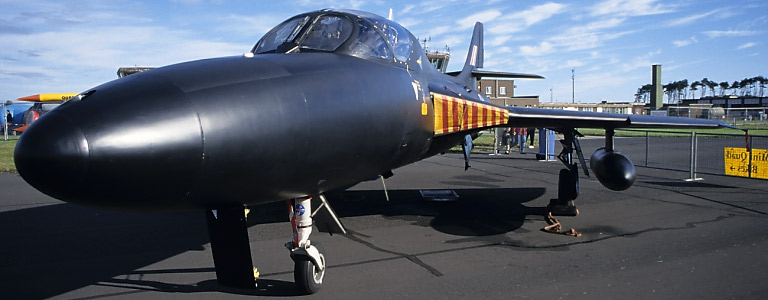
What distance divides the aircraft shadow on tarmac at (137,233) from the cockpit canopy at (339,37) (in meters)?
2.45

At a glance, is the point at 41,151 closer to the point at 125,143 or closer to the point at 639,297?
the point at 125,143

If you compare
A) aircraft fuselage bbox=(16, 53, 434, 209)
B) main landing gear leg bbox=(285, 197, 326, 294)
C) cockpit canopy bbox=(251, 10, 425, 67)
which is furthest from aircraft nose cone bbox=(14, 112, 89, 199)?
main landing gear leg bbox=(285, 197, 326, 294)

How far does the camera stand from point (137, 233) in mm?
7922

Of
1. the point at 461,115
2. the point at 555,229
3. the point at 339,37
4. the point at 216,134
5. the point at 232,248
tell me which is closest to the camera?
the point at 216,134

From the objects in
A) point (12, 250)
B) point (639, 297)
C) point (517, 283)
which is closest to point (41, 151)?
point (517, 283)

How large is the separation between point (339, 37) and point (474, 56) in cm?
975

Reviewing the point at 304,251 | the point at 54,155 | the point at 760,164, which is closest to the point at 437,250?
the point at 304,251

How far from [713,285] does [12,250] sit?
8.60 m

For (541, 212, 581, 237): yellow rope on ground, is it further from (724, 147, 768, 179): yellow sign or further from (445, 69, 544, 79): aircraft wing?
(724, 147, 768, 179): yellow sign

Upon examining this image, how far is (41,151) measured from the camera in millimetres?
2389

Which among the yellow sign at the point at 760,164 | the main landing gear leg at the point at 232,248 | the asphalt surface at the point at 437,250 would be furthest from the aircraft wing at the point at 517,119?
the yellow sign at the point at 760,164

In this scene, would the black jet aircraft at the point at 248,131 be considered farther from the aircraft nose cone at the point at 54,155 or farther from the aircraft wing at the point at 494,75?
the aircraft wing at the point at 494,75

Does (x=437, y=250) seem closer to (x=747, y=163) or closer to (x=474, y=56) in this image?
(x=474, y=56)

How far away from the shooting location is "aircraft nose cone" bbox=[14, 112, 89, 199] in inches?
93.8
